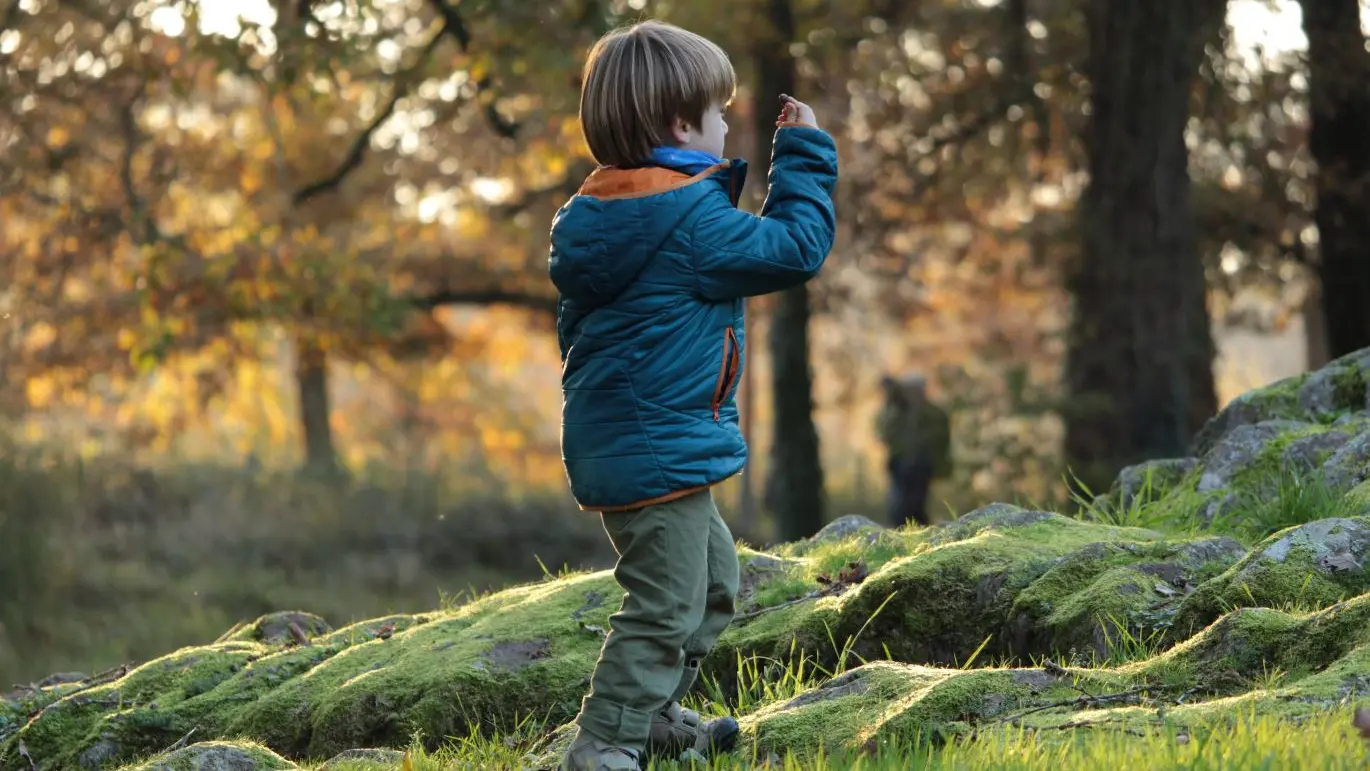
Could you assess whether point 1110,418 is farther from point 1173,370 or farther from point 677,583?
point 677,583

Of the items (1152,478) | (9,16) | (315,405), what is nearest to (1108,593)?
(1152,478)

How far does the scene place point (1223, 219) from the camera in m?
16.0

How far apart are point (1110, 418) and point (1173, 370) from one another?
1.30 m

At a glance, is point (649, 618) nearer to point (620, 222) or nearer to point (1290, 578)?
point (620, 222)

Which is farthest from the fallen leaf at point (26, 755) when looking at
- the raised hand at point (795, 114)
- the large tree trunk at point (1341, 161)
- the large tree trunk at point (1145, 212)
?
the large tree trunk at point (1341, 161)

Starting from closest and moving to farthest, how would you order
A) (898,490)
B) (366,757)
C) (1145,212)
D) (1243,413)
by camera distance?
(366,757)
(1243,413)
(1145,212)
(898,490)

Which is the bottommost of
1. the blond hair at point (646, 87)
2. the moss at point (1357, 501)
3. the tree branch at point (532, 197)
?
the moss at point (1357, 501)

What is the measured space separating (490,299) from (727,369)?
57.3 ft

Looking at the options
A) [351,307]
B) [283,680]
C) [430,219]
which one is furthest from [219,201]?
[283,680]

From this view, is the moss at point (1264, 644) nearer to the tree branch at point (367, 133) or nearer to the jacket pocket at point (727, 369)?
the jacket pocket at point (727, 369)

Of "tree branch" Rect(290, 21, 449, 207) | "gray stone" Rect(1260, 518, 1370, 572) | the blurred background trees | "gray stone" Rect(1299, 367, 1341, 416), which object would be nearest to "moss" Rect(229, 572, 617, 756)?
"gray stone" Rect(1260, 518, 1370, 572)

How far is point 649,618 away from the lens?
3.70 meters

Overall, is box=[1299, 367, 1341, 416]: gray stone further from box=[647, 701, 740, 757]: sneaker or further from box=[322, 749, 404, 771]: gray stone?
box=[322, 749, 404, 771]: gray stone

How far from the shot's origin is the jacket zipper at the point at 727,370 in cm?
378
